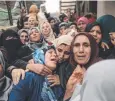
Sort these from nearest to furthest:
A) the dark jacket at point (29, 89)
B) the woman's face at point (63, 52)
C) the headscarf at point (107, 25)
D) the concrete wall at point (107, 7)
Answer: the dark jacket at point (29, 89) < the woman's face at point (63, 52) < the headscarf at point (107, 25) < the concrete wall at point (107, 7)

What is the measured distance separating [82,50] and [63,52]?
260 millimetres

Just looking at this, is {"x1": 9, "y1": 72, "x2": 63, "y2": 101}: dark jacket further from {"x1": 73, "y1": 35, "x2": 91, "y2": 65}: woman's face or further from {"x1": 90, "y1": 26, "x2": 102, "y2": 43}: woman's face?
{"x1": 90, "y1": 26, "x2": 102, "y2": 43}: woman's face

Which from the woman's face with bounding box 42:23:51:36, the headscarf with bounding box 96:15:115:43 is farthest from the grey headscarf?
the woman's face with bounding box 42:23:51:36

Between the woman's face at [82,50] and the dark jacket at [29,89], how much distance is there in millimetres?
341

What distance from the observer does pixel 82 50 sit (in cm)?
283

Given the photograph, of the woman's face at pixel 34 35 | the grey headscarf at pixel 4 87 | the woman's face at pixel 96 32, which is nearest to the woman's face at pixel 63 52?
the grey headscarf at pixel 4 87

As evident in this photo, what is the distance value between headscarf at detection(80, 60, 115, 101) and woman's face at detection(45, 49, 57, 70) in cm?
111

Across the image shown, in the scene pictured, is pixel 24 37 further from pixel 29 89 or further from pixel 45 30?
pixel 29 89

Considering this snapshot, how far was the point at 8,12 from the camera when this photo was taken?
355 inches

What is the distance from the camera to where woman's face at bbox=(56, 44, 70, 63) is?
297cm

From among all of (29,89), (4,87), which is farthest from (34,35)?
(29,89)

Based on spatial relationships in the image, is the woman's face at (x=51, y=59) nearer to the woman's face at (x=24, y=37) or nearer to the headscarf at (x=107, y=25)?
the headscarf at (x=107, y=25)

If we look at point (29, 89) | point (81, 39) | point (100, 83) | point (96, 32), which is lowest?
point (29, 89)

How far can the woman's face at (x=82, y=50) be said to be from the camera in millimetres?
2807
